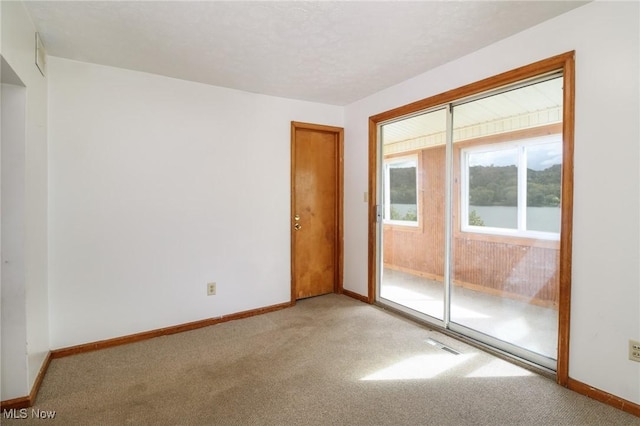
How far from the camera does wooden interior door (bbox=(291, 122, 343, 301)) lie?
393 centimetres

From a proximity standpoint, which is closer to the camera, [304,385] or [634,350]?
[634,350]

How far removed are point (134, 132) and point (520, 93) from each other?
3279mm

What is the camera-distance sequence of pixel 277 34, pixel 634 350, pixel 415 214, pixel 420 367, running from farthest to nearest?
pixel 415 214 → pixel 420 367 → pixel 277 34 → pixel 634 350

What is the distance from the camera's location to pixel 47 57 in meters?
2.53

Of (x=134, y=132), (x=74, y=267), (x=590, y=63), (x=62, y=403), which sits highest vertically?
(x=590, y=63)

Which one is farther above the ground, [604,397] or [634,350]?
[634,350]

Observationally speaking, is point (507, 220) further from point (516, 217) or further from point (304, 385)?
point (304, 385)

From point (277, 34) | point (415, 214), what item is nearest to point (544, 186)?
point (415, 214)

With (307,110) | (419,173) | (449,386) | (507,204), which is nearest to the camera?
(449,386)

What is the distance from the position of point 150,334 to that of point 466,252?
3.07 m

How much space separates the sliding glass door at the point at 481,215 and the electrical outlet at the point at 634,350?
20.8 inches

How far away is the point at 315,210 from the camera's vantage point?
4109 mm

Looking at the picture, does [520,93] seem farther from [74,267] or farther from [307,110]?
[74,267]

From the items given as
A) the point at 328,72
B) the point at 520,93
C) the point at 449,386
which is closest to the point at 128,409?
the point at 449,386
